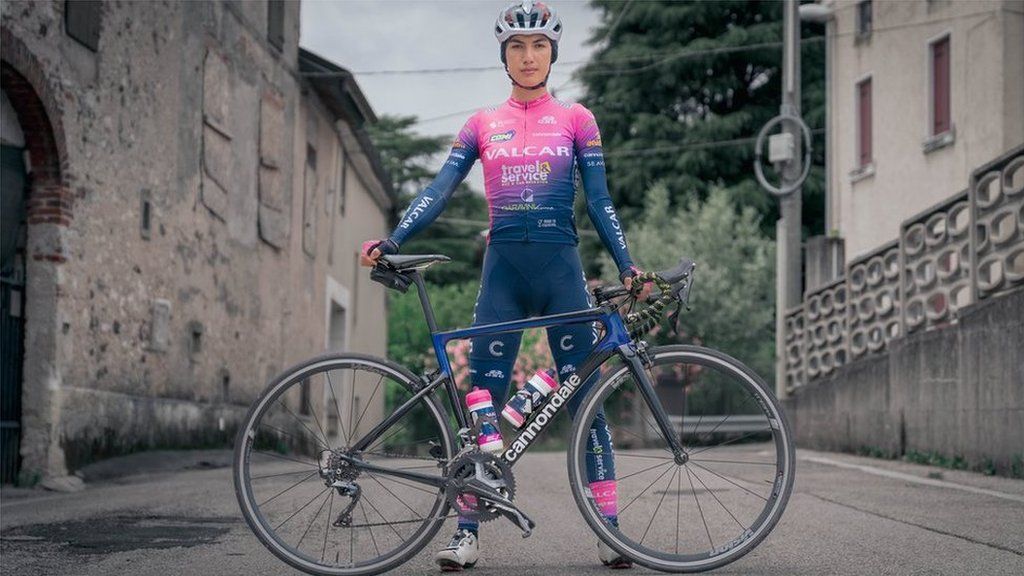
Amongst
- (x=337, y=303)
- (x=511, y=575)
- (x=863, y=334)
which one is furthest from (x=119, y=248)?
(x=337, y=303)

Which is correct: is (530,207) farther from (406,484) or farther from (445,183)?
(406,484)

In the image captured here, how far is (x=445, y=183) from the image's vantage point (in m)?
5.83

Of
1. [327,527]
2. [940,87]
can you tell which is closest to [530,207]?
[327,527]

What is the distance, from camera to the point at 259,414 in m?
5.26

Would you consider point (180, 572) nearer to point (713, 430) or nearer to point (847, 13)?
point (713, 430)

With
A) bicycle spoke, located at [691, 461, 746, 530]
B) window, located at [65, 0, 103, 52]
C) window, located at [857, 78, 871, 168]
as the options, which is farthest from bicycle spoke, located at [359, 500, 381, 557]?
window, located at [857, 78, 871, 168]

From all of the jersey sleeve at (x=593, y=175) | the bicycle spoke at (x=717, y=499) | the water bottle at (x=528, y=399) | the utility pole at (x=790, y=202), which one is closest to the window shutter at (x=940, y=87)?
the utility pole at (x=790, y=202)

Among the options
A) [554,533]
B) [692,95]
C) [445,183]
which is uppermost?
[692,95]

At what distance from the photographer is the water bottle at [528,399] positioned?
541 cm

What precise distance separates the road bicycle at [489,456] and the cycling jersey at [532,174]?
0.29 m

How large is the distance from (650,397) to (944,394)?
26.5 ft

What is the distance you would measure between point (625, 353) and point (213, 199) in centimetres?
1237

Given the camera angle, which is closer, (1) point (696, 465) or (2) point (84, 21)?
(1) point (696, 465)

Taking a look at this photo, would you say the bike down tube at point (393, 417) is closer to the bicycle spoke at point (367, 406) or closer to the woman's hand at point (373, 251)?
the bicycle spoke at point (367, 406)
